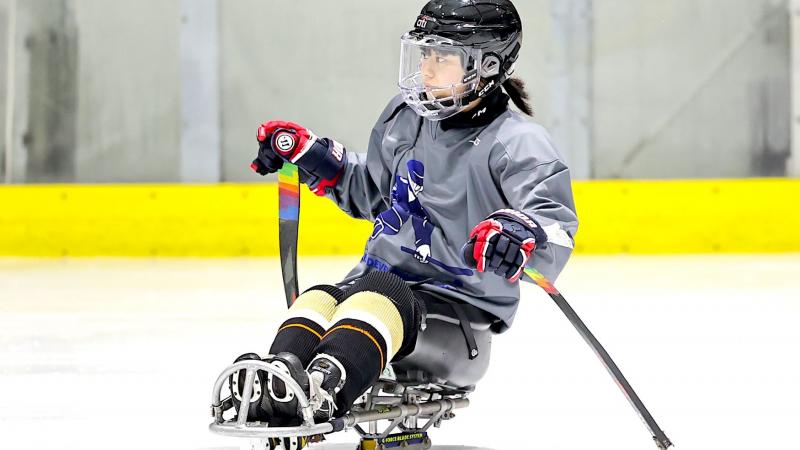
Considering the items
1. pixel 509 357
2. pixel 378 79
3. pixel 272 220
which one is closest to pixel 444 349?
pixel 509 357

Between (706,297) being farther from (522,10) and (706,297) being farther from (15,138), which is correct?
(15,138)

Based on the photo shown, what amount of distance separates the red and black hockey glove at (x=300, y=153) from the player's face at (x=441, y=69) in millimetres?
287

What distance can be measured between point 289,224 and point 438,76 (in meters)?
0.47

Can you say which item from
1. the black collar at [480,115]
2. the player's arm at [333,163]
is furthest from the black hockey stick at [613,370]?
the player's arm at [333,163]

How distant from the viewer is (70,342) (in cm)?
397

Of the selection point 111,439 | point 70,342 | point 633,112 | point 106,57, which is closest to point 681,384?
point 111,439

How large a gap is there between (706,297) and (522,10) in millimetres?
3217

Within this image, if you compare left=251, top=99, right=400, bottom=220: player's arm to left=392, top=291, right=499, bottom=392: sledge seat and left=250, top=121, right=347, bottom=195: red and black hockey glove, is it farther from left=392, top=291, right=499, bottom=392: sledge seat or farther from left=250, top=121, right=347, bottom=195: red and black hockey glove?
left=392, top=291, right=499, bottom=392: sledge seat

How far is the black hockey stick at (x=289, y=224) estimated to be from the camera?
8.27ft

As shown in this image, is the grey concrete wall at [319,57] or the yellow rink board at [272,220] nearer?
the yellow rink board at [272,220]

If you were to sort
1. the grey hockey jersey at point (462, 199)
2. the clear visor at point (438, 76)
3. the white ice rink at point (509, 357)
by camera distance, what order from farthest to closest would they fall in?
the white ice rink at point (509, 357)
the clear visor at point (438, 76)
the grey hockey jersey at point (462, 199)

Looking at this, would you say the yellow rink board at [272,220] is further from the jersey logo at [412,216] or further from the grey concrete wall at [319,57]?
the jersey logo at [412,216]

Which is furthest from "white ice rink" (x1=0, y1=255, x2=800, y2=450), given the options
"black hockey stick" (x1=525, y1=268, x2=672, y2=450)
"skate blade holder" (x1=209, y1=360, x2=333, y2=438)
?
"skate blade holder" (x1=209, y1=360, x2=333, y2=438)

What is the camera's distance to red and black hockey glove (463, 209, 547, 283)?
1988mm
